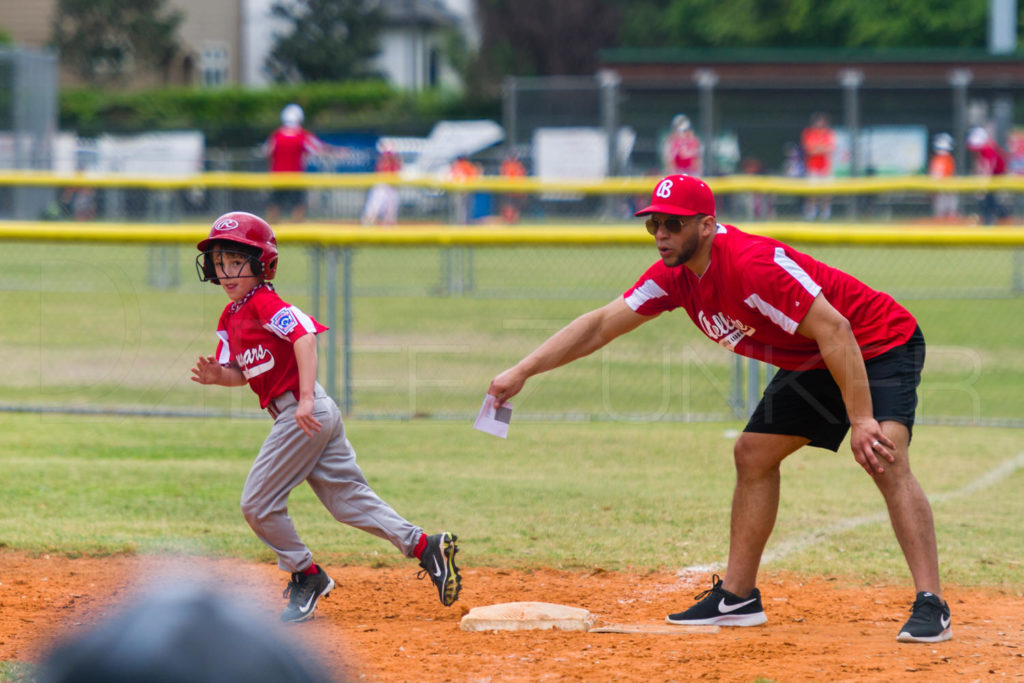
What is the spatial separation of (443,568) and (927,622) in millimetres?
1841

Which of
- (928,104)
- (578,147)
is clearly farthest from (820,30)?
(578,147)

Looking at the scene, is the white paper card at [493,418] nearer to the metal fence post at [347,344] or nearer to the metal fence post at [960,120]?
the metal fence post at [347,344]

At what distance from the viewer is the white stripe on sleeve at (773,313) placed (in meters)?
4.54

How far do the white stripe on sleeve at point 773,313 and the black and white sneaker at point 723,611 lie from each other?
113cm

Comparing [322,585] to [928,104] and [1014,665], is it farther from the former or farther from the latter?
[928,104]

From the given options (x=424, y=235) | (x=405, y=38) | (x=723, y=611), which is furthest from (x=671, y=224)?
(x=405, y=38)

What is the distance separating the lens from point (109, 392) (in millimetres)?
10195

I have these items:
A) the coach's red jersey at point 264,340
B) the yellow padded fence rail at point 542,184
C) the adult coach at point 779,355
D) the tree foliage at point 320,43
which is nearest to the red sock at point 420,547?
the adult coach at point 779,355

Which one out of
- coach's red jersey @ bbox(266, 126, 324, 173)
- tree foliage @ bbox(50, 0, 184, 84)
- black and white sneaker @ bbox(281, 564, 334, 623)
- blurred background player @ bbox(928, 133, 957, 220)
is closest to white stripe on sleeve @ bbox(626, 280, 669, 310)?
black and white sneaker @ bbox(281, 564, 334, 623)

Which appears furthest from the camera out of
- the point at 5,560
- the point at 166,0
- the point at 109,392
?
the point at 166,0

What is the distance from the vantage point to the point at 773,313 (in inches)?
179

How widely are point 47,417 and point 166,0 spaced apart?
42.8 metres

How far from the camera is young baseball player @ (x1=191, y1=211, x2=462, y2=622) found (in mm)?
4840

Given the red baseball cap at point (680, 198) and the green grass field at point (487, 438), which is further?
the green grass field at point (487, 438)
